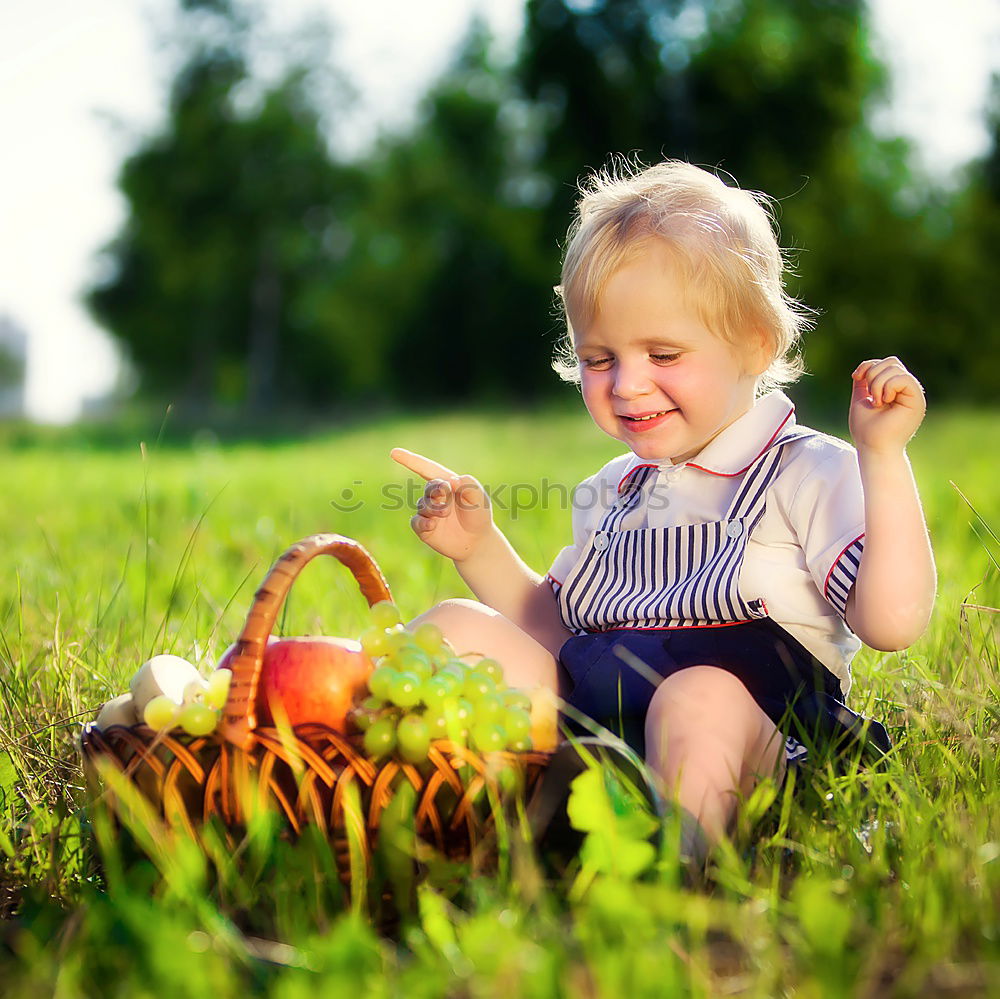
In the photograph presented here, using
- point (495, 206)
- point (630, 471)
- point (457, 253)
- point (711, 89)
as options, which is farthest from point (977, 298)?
point (630, 471)

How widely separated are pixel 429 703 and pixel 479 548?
0.91 m

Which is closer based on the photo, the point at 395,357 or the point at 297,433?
the point at 297,433

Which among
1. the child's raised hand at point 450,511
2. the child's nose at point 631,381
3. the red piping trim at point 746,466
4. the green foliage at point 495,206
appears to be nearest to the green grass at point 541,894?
the child's raised hand at point 450,511

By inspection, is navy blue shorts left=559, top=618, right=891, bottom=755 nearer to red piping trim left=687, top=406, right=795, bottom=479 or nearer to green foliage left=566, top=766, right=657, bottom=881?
red piping trim left=687, top=406, right=795, bottom=479

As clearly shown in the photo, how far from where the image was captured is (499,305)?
24.4m

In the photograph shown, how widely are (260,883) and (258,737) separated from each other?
0.69 ft

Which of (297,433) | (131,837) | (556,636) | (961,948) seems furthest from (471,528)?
(297,433)

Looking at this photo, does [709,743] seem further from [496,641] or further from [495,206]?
[495,206]

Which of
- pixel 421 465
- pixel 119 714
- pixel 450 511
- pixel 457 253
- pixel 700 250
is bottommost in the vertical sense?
pixel 119 714

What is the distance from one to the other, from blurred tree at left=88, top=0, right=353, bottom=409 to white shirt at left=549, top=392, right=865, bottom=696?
2416 centimetres

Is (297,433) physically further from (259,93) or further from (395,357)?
(259,93)

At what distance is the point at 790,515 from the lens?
80.0 inches

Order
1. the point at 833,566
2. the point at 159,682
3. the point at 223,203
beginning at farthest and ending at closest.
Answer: the point at 223,203, the point at 833,566, the point at 159,682

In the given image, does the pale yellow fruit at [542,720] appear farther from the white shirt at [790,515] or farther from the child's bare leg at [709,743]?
the white shirt at [790,515]
